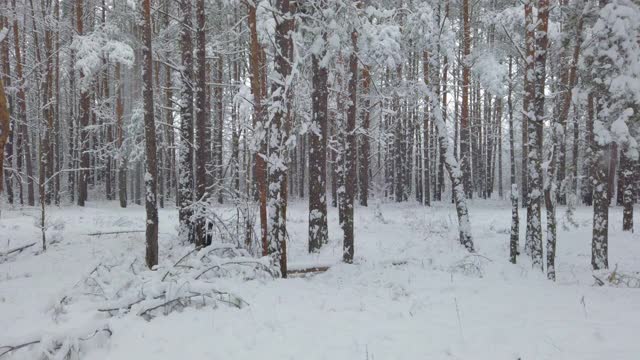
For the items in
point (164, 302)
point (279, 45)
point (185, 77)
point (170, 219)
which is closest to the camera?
point (164, 302)

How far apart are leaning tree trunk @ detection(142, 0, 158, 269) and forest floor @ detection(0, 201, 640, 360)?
3.57 feet

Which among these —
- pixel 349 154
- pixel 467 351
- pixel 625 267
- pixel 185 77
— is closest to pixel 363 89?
pixel 349 154

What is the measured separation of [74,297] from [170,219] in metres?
11.4

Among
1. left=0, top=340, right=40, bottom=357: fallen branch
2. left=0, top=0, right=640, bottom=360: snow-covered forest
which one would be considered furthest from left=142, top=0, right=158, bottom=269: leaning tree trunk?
left=0, top=340, right=40, bottom=357: fallen branch

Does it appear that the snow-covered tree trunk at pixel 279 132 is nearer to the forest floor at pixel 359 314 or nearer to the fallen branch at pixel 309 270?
the fallen branch at pixel 309 270

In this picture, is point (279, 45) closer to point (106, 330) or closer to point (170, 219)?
point (106, 330)

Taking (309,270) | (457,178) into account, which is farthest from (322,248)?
(457,178)

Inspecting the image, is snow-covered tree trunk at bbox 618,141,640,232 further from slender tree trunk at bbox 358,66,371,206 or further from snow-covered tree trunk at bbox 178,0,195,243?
snow-covered tree trunk at bbox 178,0,195,243

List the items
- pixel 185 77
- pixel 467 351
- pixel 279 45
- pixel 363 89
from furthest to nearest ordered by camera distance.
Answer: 1. pixel 363 89
2. pixel 185 77
3. pixel 279 45
4. pixel 467 351

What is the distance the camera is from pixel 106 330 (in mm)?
4863

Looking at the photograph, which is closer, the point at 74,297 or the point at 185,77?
the point at 74,297

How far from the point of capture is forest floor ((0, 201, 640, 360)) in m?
4.66

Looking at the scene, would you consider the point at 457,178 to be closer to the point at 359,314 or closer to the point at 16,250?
the point at 359,314

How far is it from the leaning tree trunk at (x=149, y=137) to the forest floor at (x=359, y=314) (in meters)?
1.09
